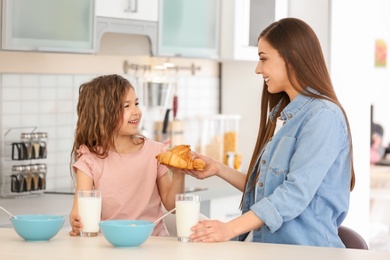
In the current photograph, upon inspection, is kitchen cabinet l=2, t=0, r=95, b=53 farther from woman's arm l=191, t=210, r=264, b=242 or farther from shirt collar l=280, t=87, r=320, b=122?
woman's arm l=191, t=210, r=264, b=242

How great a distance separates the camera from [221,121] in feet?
17.2

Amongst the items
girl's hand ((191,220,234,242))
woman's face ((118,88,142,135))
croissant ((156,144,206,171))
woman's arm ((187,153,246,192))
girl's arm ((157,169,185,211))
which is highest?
woman's face ((118,88,142,135))

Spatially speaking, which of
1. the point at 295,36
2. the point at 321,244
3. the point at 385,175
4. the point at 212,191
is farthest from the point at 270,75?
the point at 385,175

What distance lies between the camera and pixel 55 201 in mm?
3836

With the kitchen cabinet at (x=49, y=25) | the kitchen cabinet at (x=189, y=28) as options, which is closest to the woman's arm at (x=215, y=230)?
the kitchen cabinet at (x=49, y=25)

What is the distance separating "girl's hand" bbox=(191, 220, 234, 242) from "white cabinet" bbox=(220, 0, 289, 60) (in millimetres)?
2527

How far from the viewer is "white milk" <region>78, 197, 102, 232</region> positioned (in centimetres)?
256

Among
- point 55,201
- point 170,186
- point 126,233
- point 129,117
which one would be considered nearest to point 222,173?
point 170,186

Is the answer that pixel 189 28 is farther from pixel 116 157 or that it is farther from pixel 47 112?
pixel 116 157

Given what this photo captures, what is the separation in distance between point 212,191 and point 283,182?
5.77 ft

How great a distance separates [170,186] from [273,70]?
61 centimetres

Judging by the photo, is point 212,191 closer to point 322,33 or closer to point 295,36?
point 322,33

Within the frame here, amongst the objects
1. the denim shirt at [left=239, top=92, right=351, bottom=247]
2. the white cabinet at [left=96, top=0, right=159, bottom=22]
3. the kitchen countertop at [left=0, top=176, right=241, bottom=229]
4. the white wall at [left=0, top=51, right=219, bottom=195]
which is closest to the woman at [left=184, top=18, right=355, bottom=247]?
the denim shirt at [left=239, top=92, right=351, bottom=247]

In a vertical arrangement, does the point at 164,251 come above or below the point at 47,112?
below
